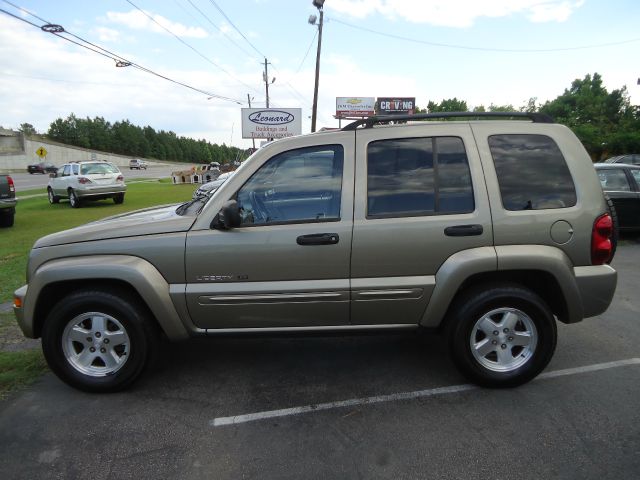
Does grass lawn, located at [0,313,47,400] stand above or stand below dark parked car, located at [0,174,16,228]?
below

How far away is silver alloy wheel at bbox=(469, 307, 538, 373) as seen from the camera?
10.2 feet

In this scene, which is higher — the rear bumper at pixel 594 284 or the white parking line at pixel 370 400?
the rear bumper at pixel 594 284

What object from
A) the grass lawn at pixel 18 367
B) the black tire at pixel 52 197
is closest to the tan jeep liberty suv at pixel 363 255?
the grass lawn at pixel 18 367

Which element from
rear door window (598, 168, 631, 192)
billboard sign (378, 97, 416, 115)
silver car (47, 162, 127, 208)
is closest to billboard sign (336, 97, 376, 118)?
billboard sign (378, 97, 416, 115)

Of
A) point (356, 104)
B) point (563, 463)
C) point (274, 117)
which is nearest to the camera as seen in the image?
point (563, 463)

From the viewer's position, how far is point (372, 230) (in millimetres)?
2971

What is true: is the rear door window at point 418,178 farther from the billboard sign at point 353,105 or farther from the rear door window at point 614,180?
the billboard sign at point 353,105

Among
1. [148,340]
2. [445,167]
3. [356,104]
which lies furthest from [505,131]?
[356,104]

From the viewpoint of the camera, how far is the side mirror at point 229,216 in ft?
9.45

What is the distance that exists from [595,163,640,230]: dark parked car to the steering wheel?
756 centimetres

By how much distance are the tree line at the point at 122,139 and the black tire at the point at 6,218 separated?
7424 cm

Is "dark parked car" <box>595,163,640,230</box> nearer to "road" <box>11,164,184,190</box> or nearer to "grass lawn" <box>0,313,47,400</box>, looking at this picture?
"grass lawn" <box>0,313,47,400</box>

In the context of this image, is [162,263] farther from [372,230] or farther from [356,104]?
[356,104]

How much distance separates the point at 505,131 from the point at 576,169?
0.56m
